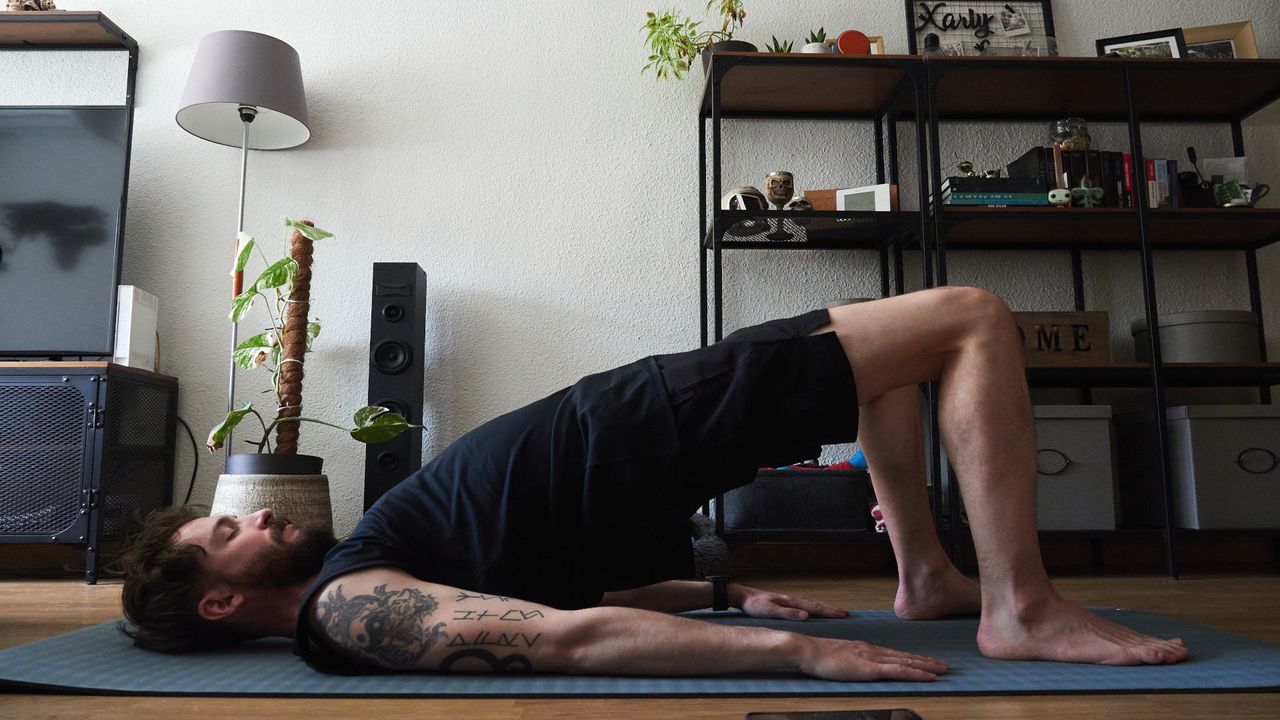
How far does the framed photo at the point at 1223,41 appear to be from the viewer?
2.94 metres

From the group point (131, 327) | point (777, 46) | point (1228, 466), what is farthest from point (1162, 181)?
point (131, 327)

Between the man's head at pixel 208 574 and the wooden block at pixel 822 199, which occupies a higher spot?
the wooden block at pixel 822 199

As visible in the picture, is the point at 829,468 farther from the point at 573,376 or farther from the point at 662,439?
the point at 662,439

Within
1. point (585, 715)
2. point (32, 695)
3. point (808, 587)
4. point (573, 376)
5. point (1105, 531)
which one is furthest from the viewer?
point (573, 376)

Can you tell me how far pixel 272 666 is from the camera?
1.21 metres

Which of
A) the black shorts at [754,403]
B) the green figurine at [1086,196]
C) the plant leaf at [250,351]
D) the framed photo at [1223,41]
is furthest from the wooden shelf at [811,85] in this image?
the black shorts at [754,403]

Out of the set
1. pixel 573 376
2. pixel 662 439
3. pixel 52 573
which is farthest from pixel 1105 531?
pixel 52 573

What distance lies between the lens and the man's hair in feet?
4.02

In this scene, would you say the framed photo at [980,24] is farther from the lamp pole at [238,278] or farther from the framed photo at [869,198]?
the lamp pole at [238,278]

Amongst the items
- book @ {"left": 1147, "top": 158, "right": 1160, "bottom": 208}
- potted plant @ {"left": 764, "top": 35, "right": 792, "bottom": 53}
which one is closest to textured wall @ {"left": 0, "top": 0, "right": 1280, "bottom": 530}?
potted plant @ {"left": 764, "top": 35, "right": 792, "bottom": 53}

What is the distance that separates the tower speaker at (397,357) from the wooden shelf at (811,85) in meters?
1.17

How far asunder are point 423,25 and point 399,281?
1.06m

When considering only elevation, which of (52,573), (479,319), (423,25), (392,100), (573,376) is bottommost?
(52,573)

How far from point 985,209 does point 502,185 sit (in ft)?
5.23
